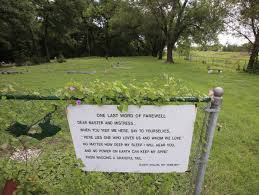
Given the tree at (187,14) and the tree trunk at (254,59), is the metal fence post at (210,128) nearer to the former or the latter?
the tree trunk at (254,59)

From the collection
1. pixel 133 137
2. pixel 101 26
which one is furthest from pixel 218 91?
pixel 101 26

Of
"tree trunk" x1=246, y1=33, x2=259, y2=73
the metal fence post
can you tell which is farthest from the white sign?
"tree trunk" x1=246, y1=33, x2=259, y2=73

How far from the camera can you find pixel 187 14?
90.7 ft

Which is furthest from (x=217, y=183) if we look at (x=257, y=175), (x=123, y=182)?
(x=123, y=182)

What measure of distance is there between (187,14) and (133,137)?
89.7 feet

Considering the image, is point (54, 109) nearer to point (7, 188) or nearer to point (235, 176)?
point (7, 188)

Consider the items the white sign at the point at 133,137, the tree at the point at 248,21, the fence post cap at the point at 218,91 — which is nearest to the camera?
the fence post cap at the point at 218,91

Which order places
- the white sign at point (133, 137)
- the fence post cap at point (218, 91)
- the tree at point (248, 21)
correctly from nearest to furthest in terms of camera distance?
the fence post cap at point (218, 91) < the white sign at point (133, 137) < the tree at point (248, 21)

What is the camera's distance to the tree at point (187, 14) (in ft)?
86.1

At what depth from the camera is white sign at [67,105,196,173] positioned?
252cm

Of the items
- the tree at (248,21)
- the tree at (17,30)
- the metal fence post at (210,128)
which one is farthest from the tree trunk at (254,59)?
the metal fence post at (210,128)

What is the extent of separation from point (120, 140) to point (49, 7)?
117 feet

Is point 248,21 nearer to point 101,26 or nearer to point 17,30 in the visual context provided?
point 17,30

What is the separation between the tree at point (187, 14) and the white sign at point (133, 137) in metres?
24.6
